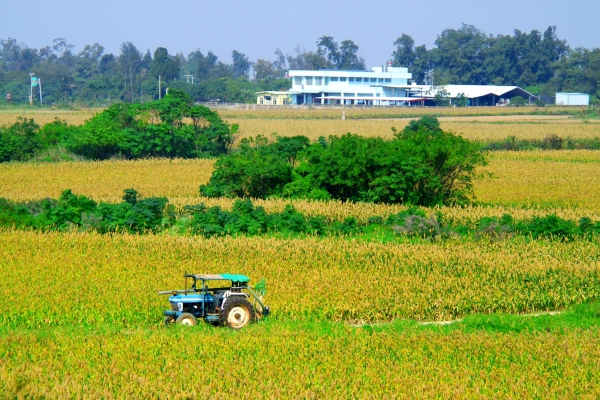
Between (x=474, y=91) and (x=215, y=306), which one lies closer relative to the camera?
(x=215, y=306)

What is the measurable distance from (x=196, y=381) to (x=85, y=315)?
179 inches

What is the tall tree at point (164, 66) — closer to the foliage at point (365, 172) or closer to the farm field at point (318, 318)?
the foliage at point (365, 172)

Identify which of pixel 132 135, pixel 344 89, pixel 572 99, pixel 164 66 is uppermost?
pixel 164 66

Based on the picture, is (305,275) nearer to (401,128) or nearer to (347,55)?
(401,128)

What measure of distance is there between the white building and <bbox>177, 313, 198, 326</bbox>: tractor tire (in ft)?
381

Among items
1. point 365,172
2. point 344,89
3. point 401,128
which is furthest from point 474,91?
point 365,172

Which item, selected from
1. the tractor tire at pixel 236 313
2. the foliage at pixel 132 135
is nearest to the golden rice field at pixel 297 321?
the tractor tire at pixel 236 313

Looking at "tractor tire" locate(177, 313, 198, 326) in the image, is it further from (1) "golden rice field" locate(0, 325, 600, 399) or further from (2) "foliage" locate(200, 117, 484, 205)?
(2) "foliage" locate(200, 117, 484, 205)

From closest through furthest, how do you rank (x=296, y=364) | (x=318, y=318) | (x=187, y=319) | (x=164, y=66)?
(x=296, y=364) → (x=187, y=319) → (x=318, y=318) → (x=164, y=66)

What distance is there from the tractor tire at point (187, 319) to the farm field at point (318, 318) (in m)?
0.32

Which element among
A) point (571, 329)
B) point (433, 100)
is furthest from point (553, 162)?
point (433, 100)

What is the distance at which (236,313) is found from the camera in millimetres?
15125

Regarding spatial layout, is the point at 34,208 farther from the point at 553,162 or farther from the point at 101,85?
the point at 101,85

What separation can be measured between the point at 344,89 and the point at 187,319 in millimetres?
119506
